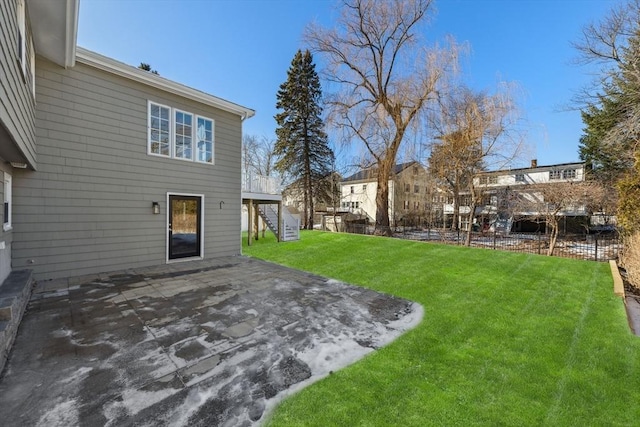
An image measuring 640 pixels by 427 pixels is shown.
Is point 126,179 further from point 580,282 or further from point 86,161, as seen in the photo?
point 580,282

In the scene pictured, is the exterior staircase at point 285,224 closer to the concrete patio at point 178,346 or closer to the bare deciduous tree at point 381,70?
the bare deciduous tree at point 381,70

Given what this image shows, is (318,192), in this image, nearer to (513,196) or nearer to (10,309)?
(513,196)

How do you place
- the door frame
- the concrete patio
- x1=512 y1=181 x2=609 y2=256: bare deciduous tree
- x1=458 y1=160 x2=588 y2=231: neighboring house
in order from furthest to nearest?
x1=458 y1=160 x2=588 y2=231: neighboring house < x1=512 y1=181 x2=609 y2=256: bare deciduous tree < the door frame < the concrete patio

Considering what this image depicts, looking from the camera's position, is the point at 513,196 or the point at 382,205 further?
the point at 513,196

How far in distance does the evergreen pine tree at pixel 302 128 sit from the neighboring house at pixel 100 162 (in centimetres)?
1165

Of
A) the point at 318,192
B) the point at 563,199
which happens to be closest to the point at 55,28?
the point at 563,199

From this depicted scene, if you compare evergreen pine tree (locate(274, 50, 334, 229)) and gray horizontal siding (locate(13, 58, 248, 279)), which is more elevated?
evergreen pine tree (locate(274, 50, 334, 229))

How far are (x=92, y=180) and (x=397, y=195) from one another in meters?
25.7

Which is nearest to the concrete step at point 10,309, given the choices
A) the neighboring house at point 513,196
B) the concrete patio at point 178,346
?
the concrete patio at point 178,346

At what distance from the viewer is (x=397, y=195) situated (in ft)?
91.4

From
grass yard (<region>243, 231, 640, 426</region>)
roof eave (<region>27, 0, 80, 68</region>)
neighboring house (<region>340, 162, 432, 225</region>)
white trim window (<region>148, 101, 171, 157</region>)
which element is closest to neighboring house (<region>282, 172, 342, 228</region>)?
neighboring house (<region>340, 162, 432, 225</region>)

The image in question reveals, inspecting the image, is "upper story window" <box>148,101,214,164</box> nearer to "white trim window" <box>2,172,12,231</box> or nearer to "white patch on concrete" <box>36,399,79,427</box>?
"white trim window" <box>2,172,12,231</box>

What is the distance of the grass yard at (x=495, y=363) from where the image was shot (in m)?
2.11

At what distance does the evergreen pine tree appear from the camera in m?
19.3
